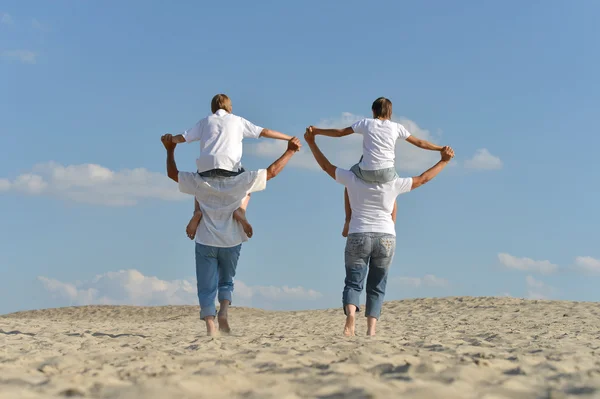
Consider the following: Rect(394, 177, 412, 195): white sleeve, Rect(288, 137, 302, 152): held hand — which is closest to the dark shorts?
Rect(288, 137, 302, 152): held hand

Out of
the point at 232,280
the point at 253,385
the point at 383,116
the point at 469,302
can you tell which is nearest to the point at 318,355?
the point at 253,385

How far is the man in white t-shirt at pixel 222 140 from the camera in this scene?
657 centimetres

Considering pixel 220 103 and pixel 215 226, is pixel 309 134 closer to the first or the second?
pixel 220 103

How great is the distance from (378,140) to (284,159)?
3.61 ft

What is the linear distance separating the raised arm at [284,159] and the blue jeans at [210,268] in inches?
33.4

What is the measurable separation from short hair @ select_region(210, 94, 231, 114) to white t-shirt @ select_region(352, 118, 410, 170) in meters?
1.40

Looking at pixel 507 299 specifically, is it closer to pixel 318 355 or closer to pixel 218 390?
pixel 318 355

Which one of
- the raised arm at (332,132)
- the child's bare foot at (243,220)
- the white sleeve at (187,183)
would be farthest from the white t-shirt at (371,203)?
the white sleeve at (187,183)

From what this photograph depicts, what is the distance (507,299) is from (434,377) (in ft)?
41.3

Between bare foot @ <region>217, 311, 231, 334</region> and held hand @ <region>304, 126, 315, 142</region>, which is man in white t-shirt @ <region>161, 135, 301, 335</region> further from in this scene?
held hand @ <region>304, 126, 315, 142</region>

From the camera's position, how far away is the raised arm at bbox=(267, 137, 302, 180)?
6801 millimetres

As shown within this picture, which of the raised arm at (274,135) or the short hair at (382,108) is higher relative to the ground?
the short hair at (382,108)

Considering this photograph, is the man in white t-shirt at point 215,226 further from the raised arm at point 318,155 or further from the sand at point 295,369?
the sand at point 295,369

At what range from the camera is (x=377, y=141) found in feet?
20.9
